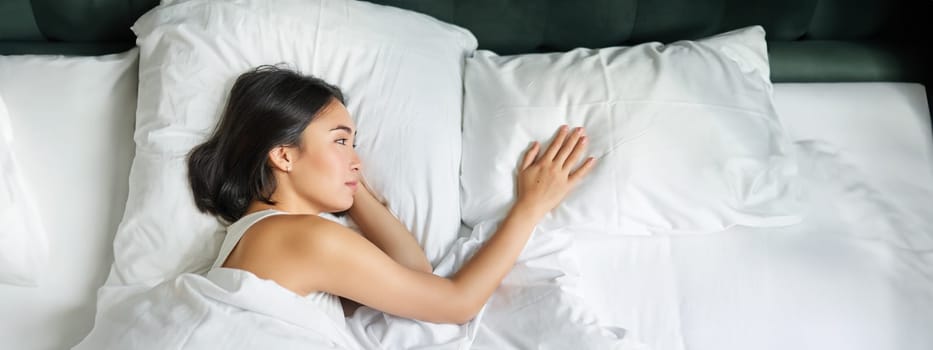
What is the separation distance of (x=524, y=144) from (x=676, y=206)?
11.4 inches

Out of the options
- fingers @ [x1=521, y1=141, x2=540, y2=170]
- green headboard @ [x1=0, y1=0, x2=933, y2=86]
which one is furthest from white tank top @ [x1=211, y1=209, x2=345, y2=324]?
green headboard @ [x1=0, y1=0, x2=933, y2=86]

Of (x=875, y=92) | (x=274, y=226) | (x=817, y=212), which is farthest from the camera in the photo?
(x=875, y=92)

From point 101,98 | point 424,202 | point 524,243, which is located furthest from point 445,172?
point 101,98

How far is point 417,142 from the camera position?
1354mm

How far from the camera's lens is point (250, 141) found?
1.25 meters

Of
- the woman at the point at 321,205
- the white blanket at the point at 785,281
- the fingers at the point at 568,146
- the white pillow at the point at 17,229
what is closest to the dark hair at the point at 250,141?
the woman at the point at 321,205

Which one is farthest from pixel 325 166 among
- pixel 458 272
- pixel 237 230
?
pixel 458 272

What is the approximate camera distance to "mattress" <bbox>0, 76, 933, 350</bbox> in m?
1.26

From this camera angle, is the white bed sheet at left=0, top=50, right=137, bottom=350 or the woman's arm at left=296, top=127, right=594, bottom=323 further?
the white bed sheet at left=0, top=50, right=137, bottom=350

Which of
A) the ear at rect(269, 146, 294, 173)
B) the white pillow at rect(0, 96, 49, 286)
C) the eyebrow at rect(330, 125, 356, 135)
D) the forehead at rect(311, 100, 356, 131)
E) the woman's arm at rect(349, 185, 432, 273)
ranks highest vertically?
the forehead at rect(311, 100, 356, 131)

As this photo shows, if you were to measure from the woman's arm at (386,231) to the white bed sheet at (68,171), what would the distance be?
17.4 inches

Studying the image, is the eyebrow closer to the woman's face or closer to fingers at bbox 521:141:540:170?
the woman's face

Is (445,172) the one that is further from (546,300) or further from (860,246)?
(860,246)

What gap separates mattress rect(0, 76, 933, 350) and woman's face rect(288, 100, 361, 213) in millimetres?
383
